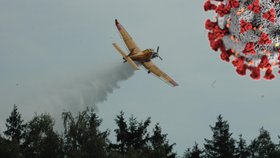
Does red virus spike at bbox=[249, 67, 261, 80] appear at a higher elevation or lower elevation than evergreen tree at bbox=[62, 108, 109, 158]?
lower

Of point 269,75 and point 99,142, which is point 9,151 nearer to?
point 99,142

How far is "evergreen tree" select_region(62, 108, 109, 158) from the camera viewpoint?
193 feet

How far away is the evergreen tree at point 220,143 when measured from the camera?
86.6 meters

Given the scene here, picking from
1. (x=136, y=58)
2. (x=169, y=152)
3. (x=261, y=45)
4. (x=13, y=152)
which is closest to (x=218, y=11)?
(x=261, y=45)

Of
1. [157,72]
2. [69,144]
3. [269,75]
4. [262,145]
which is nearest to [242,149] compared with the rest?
[262,145]

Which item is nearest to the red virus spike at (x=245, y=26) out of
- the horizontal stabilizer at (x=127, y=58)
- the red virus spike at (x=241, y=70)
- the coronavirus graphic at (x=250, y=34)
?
the coronavirus graphic at (x=250, y=34)

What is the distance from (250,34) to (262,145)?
97.1 meters

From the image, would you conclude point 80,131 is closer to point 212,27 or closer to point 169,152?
point 169,152

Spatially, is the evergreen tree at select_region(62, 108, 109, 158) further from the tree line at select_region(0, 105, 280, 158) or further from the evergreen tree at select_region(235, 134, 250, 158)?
the evergreen tree at select_region(235, 134, 250, 158)

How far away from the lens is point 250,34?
10641 mm

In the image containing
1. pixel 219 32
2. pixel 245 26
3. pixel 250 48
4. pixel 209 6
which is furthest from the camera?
pixel 209 6

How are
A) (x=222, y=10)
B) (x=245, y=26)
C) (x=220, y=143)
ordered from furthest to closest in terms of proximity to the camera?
(x=220, y=143)
(x=222, y=10)
(x=245, y=26)

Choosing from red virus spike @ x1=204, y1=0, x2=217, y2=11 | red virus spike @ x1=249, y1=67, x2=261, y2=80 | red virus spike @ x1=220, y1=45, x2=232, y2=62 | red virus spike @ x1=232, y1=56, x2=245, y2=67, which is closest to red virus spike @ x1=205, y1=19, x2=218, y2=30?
red virus spike @ x1=204, y1=0, x2=217, y2=11

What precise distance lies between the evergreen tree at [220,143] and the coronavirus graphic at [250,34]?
76673mm
